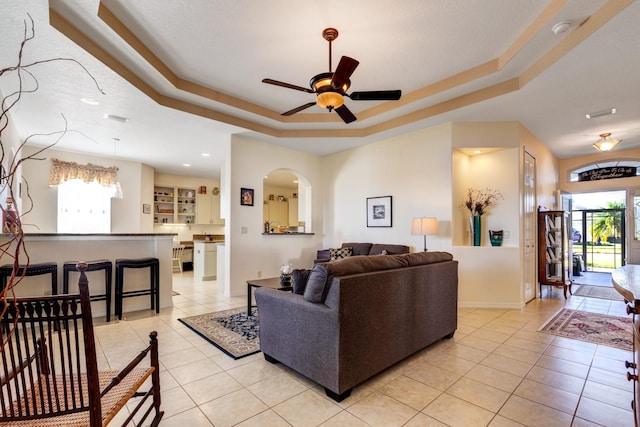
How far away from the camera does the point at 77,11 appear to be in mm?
2607

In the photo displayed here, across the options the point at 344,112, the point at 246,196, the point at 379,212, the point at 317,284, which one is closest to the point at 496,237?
the point at 379,212

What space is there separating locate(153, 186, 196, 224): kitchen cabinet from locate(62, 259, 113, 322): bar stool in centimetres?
496

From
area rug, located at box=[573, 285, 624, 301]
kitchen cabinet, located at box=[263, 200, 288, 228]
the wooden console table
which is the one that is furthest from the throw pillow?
kitchen cabinet, located at box=[263, 200, 288, 228]

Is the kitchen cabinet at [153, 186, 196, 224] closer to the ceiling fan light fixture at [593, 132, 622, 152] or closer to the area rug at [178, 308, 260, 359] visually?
the area rug at [178, 308, 260, 359]

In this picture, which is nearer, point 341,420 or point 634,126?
point 341,420

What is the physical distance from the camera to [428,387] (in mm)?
2506

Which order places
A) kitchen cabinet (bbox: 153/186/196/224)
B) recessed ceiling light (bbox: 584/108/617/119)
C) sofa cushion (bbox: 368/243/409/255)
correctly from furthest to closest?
1. kitchen cabinet (bbox: 153/186/196/224)
2. sofa cushion (bbox: 368/243/409/255)
3. recessed ceiling light (bbox: 584/108/617/119)

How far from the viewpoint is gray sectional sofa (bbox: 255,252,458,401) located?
2299 millimetres

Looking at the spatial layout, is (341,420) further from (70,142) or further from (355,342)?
(70,142)

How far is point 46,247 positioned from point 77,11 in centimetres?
278

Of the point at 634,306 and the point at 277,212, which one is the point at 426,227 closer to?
the point at 634,306

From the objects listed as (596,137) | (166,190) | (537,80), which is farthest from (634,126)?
(166,190)

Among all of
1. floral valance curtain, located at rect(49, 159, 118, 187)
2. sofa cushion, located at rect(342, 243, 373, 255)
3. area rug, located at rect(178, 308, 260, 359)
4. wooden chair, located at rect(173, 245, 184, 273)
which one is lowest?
area rug, located at rect(178, 308, 260, 359)

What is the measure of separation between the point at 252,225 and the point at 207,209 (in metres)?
4.51
